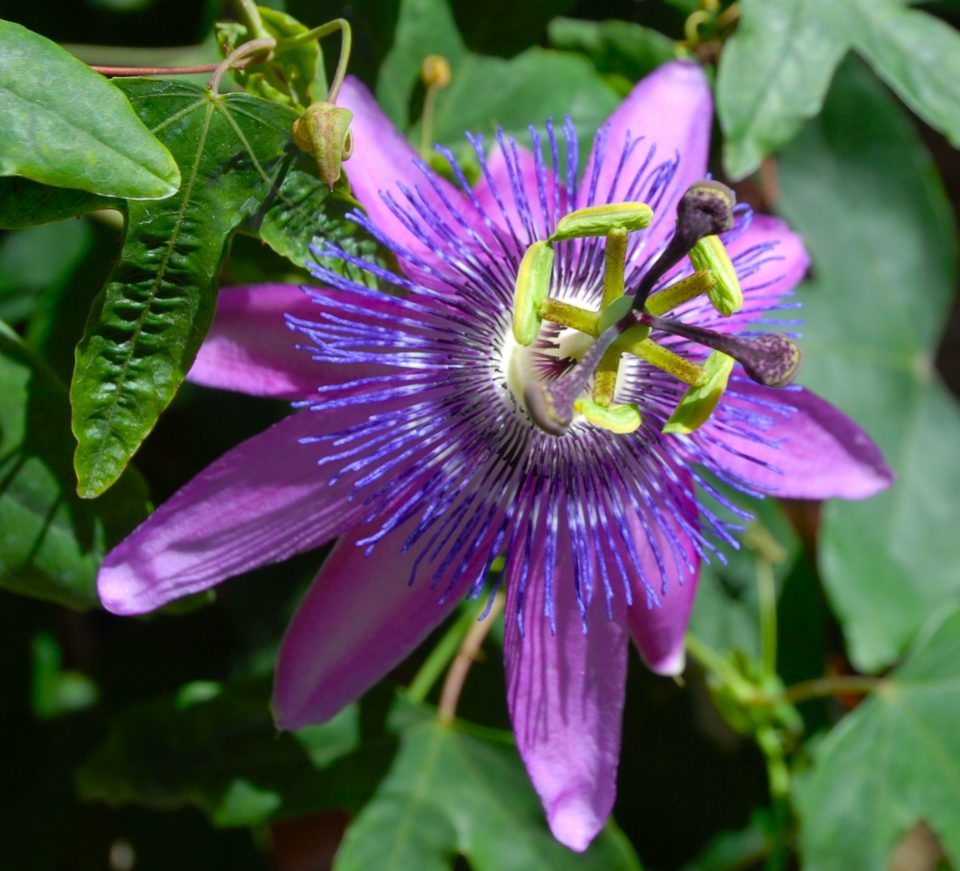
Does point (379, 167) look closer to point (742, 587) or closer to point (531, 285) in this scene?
point (531, 285)

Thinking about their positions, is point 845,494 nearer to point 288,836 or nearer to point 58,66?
point 58,66

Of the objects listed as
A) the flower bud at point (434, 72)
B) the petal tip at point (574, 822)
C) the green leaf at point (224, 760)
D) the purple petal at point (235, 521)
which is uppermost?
the flower bud at point (434, 72)

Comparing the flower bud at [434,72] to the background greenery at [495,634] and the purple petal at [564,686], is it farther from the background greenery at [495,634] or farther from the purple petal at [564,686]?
the purple petal at [564,686]

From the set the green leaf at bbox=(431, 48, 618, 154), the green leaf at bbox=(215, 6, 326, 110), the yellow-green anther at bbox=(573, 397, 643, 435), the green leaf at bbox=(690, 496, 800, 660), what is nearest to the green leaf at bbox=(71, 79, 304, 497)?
the green leaf at bbox=(215, 6, 326, 110)

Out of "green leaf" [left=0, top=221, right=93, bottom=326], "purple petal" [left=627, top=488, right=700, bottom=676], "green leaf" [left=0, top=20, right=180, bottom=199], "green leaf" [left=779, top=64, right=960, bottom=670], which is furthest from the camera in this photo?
"green leaf" [left=779, top=64, right=960, bottom=670]

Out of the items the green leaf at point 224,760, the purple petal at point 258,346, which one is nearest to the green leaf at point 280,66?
the purple petal at point 258,346

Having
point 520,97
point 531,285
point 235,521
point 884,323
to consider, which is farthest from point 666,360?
point 884,323

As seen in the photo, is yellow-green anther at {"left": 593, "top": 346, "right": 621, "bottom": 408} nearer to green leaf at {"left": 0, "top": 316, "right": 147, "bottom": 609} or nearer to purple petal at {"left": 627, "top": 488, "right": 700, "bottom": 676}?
purple petal at {"left": 627, "top": 488, "right": 700, "bottom": 676}
